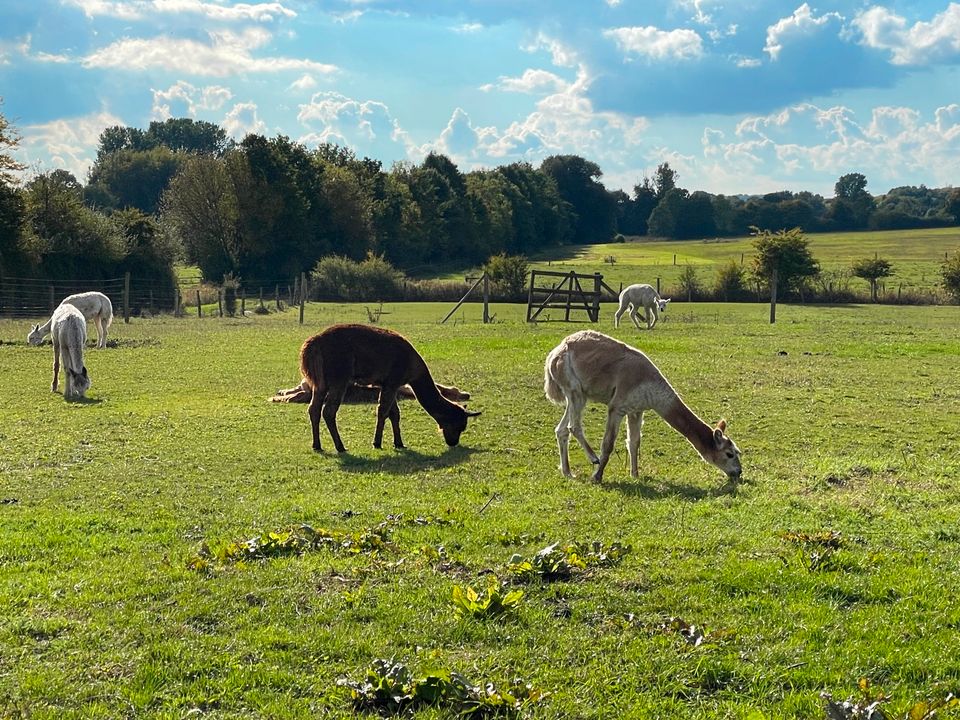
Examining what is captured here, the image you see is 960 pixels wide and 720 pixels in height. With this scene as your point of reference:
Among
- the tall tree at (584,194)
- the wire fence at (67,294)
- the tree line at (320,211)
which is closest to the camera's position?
the wire fence at (67,294)

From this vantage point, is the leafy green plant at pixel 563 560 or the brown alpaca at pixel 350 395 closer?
the leafy green plant at pixel 563 560

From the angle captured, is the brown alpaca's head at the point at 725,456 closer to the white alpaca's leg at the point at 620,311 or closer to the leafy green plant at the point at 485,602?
the leafy green plant at the point at 485,602

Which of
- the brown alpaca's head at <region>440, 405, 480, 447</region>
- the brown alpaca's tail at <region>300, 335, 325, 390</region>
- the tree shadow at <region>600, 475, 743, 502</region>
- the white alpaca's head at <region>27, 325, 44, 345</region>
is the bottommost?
the tree shadow at <region>600, 475, 743, 502</region>

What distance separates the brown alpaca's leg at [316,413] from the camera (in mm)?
11703

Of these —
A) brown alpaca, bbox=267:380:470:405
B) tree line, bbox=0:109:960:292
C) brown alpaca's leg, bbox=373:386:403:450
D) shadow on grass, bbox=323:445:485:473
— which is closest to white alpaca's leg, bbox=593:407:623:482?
shadow on grass, bbox=323:445:485:473

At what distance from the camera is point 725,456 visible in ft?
32.0

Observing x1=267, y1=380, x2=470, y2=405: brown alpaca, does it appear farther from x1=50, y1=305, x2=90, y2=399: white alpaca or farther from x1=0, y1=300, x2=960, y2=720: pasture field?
x1=50, y1=305, x2=90, y2=399: white alpaca

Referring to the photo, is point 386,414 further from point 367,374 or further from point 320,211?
point 320,211

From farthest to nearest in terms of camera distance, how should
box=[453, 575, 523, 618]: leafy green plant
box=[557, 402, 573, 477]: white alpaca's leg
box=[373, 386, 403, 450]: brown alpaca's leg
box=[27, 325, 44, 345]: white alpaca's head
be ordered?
box=[27, 325, 44, 345]: white alpaca's head < box=[373, 386, 403, 450]: brown alpaca's leg < box=[557, 402, 573, 477]: white alpaca's leg < box=[453, 575, 523, 618]: leafy green plant

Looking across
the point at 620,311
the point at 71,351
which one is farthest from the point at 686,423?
the point at 620,311

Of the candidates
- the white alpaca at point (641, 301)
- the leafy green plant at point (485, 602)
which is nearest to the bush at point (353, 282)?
the white alpaca at point (641, 301)

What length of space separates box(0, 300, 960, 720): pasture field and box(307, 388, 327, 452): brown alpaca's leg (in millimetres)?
365

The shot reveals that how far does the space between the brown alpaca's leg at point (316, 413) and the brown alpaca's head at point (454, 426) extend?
1815 millimetres

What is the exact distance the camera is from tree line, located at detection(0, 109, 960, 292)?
140 feet
